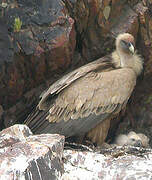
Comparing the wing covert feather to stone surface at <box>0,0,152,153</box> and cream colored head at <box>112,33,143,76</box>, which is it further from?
stone surface at <box>0,0,152,153</box>

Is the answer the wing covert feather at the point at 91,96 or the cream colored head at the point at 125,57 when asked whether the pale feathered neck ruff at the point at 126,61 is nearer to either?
the cream colored head at the point at 125,57

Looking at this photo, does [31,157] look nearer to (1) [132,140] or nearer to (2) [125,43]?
(1) [132,140]

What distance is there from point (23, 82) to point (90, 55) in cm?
101

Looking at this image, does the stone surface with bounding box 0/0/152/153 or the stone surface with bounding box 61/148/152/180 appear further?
the stone surface with bounding box 0/0/152/153

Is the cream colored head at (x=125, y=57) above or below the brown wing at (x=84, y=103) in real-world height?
above

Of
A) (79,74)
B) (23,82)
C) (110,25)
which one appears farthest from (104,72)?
(23,82)

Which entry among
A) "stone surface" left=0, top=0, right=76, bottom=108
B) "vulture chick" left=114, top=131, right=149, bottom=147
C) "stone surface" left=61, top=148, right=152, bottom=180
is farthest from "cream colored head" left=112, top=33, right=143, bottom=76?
"stone surface" left=61, top=148, right=152, bottom=180

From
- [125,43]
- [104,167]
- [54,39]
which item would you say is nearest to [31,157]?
[104,167]

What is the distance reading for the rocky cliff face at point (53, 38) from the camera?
461 centimetres

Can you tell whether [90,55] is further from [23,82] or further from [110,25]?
[23,82]

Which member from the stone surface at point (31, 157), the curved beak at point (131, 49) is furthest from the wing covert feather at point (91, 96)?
the stone surface at point (31, 157)

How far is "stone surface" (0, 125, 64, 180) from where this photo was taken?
3139mm

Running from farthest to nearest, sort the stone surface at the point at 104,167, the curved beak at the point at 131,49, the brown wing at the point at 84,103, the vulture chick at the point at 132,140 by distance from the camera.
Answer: the vulture chick at the point at 132,140 < the curved beak at the point at 131,49 < the brown wing at the point at 84,103 < the stone surface at the point at 104,167

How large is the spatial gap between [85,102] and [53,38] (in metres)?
0.89
